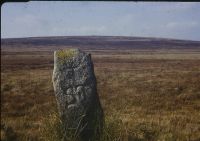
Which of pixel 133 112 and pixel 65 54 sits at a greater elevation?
pixel 65 54

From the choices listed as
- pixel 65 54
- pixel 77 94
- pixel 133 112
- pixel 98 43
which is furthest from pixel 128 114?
pixel 98 43

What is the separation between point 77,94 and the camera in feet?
25.2

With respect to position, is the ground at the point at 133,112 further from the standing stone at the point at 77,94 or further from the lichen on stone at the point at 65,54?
the lichen on stone at the point at 65,54

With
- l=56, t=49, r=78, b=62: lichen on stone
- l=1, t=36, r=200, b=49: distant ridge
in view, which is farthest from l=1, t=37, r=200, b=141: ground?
l=1, t=36, r=200, b=49: distant ridge

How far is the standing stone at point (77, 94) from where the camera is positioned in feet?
25.1

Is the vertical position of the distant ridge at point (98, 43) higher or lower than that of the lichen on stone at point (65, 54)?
lower

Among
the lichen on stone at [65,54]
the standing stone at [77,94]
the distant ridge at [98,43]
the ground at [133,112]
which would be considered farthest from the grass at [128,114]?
the distant ridge at [98,43]

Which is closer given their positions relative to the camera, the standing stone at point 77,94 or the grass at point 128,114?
the standing stone at point 77,94

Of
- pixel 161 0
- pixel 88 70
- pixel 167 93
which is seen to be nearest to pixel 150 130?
pixel 88 70

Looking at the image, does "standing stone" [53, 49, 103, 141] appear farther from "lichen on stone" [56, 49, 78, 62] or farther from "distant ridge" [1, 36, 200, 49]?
"distant ridge" [1, 36, 200, 49]

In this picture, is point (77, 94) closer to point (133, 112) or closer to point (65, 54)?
point (65, 54)

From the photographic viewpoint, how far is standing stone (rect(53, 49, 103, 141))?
764cm

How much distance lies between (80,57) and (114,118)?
1402mm

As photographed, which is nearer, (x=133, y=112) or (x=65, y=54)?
(x=65, y=54)
